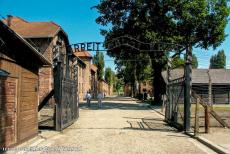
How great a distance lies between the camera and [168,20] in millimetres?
40938

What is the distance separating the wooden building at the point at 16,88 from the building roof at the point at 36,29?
23.8 metres

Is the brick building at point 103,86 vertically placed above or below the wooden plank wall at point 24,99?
above

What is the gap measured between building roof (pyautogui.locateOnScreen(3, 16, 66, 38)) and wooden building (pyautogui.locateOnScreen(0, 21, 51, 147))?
2379 centimetres

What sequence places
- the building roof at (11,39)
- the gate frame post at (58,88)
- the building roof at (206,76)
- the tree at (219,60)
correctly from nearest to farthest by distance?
the building roof at (11,39) < the gate frame post at (58,88) < the building roof at (206,76) < the tree at (219,60)

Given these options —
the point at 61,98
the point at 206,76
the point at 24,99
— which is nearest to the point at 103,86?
the point at 206,76

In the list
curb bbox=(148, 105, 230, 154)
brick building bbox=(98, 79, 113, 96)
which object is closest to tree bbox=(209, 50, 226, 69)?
brick building bbox=(98, 79, 113, 96)

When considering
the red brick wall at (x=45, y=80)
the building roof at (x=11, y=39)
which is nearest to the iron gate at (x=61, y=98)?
the building roof at (x=11, y=39)

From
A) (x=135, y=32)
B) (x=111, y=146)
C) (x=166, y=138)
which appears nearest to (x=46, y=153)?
(x=111, y=146)

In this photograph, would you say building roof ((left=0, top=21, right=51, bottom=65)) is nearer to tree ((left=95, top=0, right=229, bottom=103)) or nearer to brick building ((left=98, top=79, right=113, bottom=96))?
tree ((left=95, top=0, right=229, bottom=103))

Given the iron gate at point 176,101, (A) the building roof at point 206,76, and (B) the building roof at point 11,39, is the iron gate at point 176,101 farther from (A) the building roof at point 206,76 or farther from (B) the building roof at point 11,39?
(A) the building roof at point 206,76

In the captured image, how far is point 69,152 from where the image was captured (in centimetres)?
1170

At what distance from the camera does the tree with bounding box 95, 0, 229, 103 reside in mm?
39875

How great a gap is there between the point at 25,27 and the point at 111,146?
32083 mm

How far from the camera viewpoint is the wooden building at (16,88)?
36.9ft
